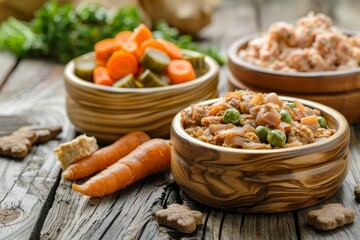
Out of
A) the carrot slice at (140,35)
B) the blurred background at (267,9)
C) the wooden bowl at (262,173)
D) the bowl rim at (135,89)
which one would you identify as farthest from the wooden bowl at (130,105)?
the blurred background at (267,9)

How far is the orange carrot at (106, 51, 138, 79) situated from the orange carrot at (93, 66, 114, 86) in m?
0.03

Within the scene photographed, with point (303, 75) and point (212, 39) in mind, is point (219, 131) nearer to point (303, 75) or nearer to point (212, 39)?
point (303, 75)

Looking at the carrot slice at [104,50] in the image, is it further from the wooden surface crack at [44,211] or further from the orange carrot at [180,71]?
the wooden surface crack at [44,211]

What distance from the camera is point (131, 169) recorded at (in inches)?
106

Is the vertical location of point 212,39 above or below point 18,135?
below

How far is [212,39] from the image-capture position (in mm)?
5043

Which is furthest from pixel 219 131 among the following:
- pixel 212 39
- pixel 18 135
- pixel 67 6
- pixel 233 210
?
pixel 212 39

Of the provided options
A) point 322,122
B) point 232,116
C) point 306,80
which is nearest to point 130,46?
point 306,80

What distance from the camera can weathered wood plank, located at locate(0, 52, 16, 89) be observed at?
4259 mm

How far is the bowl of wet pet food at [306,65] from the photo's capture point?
3.07 m

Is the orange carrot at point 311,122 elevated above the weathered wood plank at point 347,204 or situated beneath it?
elevated above

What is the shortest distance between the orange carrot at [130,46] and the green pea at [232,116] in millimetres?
865

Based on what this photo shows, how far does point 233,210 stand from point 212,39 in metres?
2.80

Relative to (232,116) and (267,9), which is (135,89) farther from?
(267,9)
